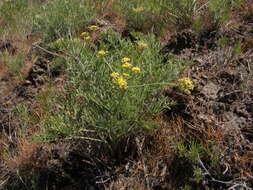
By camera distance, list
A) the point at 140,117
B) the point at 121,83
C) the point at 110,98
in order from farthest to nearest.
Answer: the point at 140,117
the point at 110,98
the point at 121,83

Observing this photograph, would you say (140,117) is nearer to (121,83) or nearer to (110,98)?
(110,98)

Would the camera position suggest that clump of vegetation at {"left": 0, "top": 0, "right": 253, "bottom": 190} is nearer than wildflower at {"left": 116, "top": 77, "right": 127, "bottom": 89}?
No

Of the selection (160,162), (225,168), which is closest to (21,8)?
(160,162)

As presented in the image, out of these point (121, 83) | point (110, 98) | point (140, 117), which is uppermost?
point (121, 83)

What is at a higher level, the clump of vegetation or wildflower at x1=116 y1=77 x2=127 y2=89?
wildflower at x1=116 y1=77 x2=127 y2=89

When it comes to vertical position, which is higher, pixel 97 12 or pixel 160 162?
pixel 97 12

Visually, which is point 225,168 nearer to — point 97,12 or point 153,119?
point 153,119

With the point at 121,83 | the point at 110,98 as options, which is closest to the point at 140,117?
the point at 110,98

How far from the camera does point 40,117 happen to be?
9.45ft

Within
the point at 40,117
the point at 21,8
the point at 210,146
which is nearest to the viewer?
the point at 210,146

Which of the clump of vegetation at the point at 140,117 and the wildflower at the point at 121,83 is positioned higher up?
the wildflower at the point at 121,83

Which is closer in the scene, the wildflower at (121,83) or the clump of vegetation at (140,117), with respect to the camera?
the wildflower at (121,83)

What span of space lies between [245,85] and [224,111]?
0.31m

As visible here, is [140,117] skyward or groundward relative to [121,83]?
groundward
